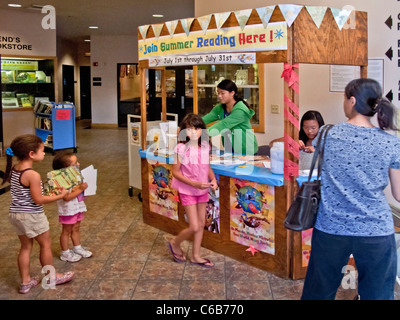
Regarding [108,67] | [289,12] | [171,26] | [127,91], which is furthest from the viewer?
[127,91]

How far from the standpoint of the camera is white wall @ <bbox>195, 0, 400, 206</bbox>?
15.5 feet

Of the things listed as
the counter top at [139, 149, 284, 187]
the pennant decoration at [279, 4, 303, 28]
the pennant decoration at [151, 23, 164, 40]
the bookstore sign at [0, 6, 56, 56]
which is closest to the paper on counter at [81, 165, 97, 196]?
the counter top at [139, 149, 284, 187]

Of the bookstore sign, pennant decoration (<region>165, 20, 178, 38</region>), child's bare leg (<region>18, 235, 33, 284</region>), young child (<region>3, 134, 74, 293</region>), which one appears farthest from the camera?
the bookstore sign

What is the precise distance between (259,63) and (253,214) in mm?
1251

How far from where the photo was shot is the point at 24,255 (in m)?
3.55

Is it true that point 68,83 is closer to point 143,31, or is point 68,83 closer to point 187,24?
point 143,31

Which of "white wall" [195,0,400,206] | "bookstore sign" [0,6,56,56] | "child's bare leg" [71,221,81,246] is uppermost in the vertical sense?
"bookstore sign" [0,6,56,56]

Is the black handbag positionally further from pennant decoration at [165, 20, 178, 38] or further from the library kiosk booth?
pennant decoration at [165, 20, 178, 38]

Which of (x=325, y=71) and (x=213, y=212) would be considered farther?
(x=325, y=71)

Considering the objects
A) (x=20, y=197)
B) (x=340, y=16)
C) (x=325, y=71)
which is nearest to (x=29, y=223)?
(x=20, y=197)

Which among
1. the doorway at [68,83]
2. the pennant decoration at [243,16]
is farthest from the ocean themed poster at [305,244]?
the doorway at [68,83]

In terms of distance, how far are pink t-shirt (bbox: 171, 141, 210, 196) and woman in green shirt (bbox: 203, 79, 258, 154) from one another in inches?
22.7

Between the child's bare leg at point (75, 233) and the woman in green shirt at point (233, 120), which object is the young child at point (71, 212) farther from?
the woman in green shirt at point (233, 120)

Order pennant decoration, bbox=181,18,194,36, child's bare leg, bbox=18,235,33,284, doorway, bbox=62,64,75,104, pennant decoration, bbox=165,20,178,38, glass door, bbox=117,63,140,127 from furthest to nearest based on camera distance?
doorway, bbox=62,64,75,104, glass door, bbox=117,63,140,127, pennant decoration, bbox=165,20,178,38, pennant decoration, bbox=181,18,194,36, child's bare leg, bbox=18,235,33,284
